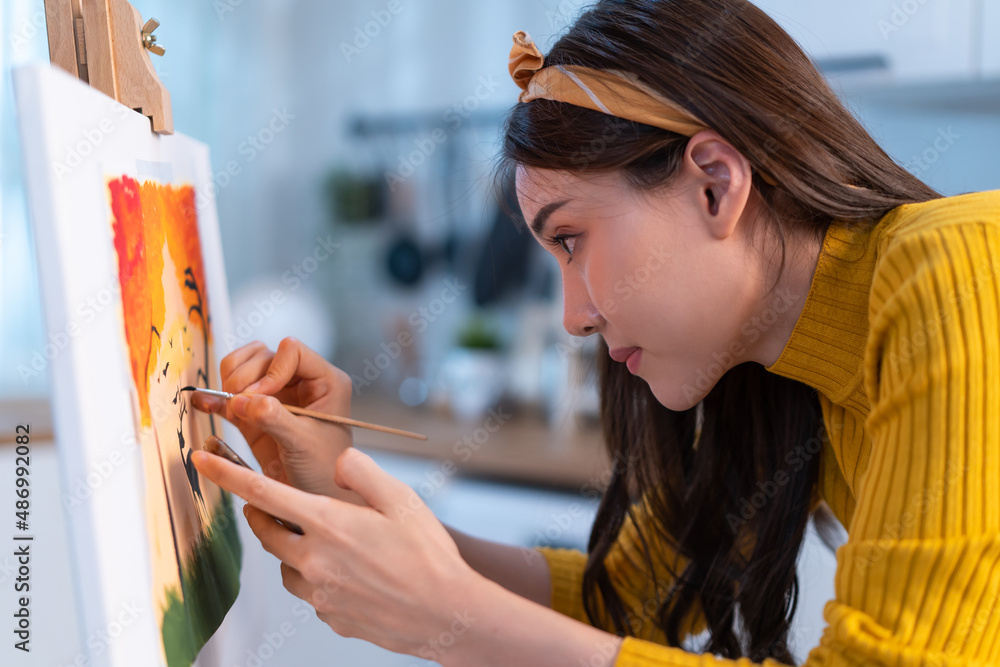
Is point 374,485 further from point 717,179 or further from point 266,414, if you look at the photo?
point 717,179

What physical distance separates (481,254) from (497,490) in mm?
662

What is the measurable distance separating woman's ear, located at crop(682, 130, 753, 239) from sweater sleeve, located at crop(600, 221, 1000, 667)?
15 cm

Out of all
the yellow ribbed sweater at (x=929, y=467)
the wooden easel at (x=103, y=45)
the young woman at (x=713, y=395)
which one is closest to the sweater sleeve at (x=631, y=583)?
the young woman at (x=713, y=395)

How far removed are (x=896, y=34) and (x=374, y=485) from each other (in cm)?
134

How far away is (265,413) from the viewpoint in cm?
59

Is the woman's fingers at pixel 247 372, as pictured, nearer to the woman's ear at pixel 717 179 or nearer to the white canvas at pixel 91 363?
the white canvas at pixel 91 363

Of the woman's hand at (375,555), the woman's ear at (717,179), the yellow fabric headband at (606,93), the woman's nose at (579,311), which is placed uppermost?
the yellow fabric headband at (606,93)

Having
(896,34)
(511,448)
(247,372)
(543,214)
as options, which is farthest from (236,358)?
(896,34)

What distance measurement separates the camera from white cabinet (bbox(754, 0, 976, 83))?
1.30m

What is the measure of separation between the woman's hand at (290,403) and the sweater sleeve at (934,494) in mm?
328

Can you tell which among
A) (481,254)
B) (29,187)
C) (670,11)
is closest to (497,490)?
(481,254)

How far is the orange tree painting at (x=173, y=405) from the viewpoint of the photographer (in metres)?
0.49

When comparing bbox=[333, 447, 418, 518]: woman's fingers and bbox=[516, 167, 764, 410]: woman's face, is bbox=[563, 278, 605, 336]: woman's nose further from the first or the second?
bbox=[333, 447, 418, 518]: woman's fingers

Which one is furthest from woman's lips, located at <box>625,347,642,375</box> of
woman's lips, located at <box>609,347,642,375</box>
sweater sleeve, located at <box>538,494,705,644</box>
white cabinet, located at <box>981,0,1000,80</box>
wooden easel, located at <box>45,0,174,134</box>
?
white cabinet, located at <box>981,0,1000,80</box>
